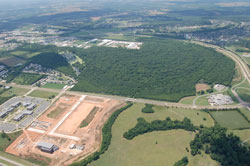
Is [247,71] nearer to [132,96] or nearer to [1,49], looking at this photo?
[132,96]

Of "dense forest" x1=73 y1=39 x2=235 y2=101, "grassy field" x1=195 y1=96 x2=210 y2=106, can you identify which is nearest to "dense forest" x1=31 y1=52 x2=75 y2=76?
"dense forest" x1=73 y1=39 x2=235 y2=101

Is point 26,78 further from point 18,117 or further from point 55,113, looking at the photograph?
point 55,113

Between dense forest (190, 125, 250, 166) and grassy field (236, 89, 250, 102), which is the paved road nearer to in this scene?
grassy field (236, 89, 250, 102)

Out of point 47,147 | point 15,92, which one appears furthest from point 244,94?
point 15,92

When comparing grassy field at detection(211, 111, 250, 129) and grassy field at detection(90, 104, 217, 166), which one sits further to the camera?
grassy field at detection(211, 111, 250, 129)

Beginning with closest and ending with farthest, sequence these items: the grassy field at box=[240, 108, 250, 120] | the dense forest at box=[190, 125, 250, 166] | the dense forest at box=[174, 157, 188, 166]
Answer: the dense forest at box=[190, 125, 250, 166]
the dense forest at box=[174, 157, 188, 166]
the grassy field at box=[240, 108, 250, 120]

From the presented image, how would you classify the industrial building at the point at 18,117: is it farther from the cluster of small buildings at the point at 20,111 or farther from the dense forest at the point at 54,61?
the dense forest at the point at 54,61
